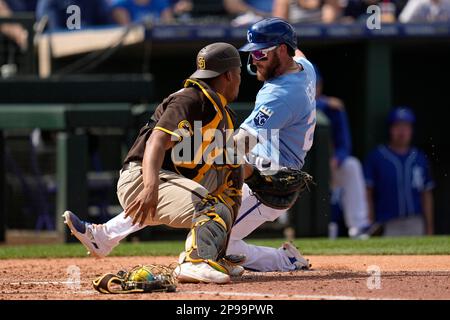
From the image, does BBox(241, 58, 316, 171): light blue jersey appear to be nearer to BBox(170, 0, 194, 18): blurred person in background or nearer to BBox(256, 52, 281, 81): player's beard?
BBox(256, 52, 281, 81): player's beard

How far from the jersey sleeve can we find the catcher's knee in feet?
1.41

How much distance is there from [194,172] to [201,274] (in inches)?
26.3

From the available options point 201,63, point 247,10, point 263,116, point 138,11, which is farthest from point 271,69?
point 138,11

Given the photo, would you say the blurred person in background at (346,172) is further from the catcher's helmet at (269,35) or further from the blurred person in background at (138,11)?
the catcher's helmet at (269,35)

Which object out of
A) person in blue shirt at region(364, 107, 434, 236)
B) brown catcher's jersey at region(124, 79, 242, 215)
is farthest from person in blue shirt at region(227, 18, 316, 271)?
person in blue shirt at region(364, 107, 434, 236)

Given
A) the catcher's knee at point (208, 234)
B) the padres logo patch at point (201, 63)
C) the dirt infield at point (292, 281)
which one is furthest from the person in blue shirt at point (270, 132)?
the catcher's knee at point (208, 234)

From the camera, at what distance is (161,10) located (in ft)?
38.8

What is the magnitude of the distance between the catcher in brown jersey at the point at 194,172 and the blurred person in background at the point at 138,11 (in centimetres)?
611

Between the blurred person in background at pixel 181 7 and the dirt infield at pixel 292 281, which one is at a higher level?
the blurred person in background at pixel 181 7

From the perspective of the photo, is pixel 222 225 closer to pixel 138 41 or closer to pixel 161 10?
pixel 138 41

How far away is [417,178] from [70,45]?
13.8 feet

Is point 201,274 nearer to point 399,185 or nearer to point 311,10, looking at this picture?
point 399,185

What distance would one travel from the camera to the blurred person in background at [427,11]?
37.1 ft
